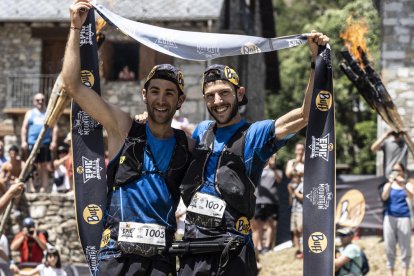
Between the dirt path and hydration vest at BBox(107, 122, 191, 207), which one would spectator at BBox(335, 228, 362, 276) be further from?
hydration vest at BBox(107, 122, 191, 207)

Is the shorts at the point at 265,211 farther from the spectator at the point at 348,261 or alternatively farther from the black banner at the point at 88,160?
the black banner at the point at 88,160

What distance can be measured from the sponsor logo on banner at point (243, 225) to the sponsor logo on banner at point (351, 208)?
10.9m

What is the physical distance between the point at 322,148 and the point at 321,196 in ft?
1.14

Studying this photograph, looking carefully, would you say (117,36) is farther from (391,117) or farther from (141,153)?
(141,153)

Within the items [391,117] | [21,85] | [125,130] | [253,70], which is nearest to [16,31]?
→ [21,85]

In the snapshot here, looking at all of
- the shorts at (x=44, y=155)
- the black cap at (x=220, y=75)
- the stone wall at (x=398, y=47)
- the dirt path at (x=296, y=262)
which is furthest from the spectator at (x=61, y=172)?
the black cap at (x=220, y=75)

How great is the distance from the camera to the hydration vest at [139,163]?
730 centimetres

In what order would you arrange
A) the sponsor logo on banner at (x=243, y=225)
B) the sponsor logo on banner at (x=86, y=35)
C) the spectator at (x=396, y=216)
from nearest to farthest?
the sponsor logo on banner at (x=243, y=225) → the sponsor logo on banner at (x=86, y=35) → the spectator at (x=396, y=216)

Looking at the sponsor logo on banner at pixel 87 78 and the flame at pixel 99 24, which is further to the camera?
the flame at pixel 99 24

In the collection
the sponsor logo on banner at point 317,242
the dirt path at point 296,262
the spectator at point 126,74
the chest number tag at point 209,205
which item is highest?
the spectator at point 126,74

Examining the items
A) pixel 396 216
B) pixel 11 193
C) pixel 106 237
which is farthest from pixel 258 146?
pixel 396 216

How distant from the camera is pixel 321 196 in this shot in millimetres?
7539

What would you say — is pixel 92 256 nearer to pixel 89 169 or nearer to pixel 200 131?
pixel 89 169

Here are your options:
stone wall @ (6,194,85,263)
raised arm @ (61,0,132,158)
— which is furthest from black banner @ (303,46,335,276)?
stone wall @ (6,194,85,263)
